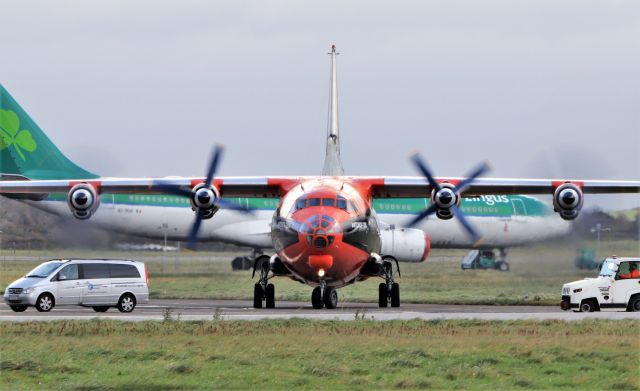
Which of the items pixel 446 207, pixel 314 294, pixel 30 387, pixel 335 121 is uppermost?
pixel 335 121

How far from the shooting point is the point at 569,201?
4141 cm

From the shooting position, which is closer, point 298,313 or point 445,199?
point 298,313

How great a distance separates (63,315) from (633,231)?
3240cm

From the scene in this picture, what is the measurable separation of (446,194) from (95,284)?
39.5ft

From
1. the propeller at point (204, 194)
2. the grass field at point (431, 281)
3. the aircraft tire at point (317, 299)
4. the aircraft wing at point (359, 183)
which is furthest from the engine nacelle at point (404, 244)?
the aircraft tire at point (317, 299)

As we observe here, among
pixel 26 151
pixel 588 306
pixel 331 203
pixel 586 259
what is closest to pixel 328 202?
pixel 331 203

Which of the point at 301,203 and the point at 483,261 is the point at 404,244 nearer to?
the point at 483,261

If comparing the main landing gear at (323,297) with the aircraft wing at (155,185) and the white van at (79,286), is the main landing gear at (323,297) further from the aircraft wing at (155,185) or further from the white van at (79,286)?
the white van at (79,286)

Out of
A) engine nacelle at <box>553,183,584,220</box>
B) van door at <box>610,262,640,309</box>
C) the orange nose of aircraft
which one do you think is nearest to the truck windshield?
van door at <box>610,262,640,309</box>

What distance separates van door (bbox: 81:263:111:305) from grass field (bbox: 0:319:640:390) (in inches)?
270

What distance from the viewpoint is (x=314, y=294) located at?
39469 millimetres

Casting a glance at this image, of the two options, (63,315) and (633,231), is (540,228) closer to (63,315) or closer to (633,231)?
(633,231)

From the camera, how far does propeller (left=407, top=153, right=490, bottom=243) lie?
1583 inches

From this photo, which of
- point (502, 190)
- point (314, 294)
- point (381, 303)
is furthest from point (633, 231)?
point (314, 294)
